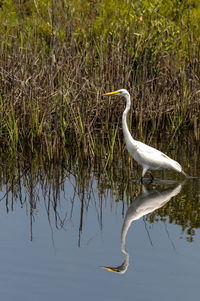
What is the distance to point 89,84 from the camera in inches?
373

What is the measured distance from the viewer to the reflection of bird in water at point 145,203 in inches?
210

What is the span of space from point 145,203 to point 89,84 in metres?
3.76

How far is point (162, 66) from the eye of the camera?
10.2 m

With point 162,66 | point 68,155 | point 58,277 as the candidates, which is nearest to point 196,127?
point 162,66

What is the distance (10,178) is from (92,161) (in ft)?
3.73

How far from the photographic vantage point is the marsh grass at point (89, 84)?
797cm

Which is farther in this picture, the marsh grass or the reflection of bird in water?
the marsh grass

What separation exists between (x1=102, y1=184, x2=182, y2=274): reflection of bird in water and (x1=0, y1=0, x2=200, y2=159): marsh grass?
2.87 feet

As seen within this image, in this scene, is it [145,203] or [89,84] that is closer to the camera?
[145,203]

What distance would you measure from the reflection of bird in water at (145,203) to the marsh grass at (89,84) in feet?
2.87

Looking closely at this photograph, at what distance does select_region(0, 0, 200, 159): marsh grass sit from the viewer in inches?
314

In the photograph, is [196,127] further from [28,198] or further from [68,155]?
[28,198]

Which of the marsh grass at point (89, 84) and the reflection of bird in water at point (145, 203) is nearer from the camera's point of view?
the reflection of bird in water at point (145, 203)

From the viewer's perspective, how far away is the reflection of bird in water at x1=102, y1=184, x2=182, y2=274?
17.5 ft
